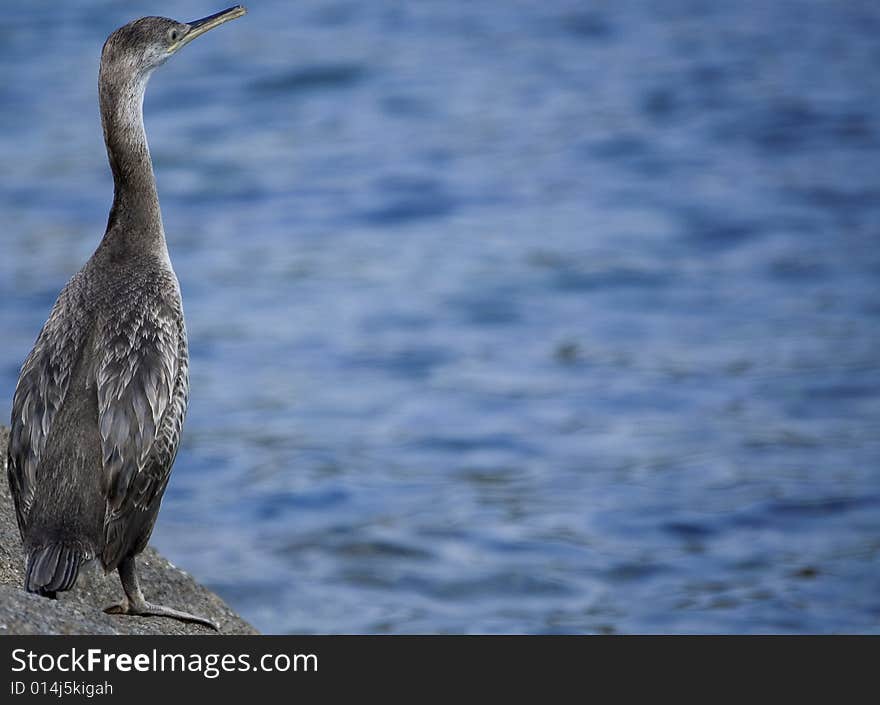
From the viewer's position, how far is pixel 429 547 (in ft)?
34.8

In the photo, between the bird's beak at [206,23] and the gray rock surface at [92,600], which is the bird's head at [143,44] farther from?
the gray rock surface at [92,600]

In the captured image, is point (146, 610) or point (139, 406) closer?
point (139, 406)

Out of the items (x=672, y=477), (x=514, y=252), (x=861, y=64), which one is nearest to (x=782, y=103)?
(x=861, y=64)

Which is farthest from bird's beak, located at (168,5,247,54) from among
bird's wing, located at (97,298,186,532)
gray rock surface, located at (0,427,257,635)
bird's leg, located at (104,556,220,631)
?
bird's leg, located at (104,556,220,631)

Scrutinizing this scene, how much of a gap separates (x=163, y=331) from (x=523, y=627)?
13.9 feet

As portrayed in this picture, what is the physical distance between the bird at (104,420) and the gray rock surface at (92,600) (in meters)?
0.12

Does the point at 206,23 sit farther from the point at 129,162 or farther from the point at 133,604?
the point at 133,604

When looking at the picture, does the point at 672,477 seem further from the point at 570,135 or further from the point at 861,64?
the point at 861,64

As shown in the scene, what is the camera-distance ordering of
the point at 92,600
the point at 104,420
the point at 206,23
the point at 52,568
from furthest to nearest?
1. the point at 206,23
2. the point at 92,600
3. the point at 104,420
4. the point at 52,568

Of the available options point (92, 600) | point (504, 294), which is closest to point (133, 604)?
point (92, 600)

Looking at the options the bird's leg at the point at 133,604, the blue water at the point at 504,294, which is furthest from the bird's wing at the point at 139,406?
the blue water at the point at 504,294

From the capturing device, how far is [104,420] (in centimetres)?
586

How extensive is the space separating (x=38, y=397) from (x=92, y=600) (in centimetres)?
96
